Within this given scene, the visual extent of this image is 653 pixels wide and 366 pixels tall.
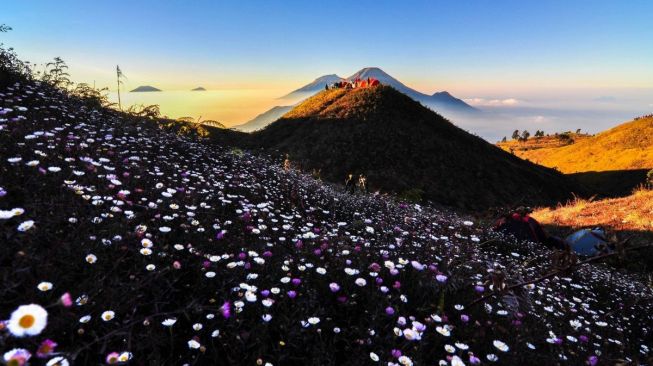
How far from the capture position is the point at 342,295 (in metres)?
3.84

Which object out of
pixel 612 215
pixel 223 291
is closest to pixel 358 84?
pixel 612 215

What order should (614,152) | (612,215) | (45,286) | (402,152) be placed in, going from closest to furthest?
(45,286) < (612,215) < (402,152) < (614,152)

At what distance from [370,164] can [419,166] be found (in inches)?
204

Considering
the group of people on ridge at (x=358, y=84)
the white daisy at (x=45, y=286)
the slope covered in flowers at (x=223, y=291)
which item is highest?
the group of people on ridge at (x=358, y=84)

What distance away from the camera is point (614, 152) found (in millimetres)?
66625

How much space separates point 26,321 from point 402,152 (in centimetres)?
3760

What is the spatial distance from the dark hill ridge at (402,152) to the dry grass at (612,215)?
922cm

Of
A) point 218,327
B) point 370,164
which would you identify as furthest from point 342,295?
point 370,164

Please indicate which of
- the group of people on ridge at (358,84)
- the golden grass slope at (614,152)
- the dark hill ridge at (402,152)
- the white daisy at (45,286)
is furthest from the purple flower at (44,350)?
the golden grass slope at (614,152)

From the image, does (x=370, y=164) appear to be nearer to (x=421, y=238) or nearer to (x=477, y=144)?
(x=477, y=144)

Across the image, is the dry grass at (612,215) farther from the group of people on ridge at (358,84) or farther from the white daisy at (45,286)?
the group of people on ridge at (358,84)

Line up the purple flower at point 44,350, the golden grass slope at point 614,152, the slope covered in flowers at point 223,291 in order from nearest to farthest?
1. the purple flower at point 44,350
2. the slope covered in flowers at point 223,291
3. the golden grass slope at point 614,152

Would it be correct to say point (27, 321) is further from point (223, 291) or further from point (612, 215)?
point (612, 215)

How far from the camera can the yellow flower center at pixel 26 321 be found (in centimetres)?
141
